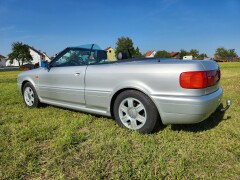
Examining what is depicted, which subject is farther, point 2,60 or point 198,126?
point 2,60

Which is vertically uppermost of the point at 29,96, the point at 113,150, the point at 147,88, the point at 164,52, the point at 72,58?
the point at 164,52

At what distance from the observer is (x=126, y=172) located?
2.10 metres

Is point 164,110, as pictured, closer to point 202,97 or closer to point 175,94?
point 175,94

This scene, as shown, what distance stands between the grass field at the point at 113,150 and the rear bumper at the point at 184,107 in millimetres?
325

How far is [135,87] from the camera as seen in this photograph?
2.89m

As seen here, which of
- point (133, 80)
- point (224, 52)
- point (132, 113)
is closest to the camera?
point (133, 80)

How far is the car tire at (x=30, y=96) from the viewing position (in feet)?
15.1

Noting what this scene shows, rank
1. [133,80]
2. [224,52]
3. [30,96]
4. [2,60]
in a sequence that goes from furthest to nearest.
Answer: [224,52] → [2,60] → [30,96] → [133,80]

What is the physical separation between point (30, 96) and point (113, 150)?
9.79ft

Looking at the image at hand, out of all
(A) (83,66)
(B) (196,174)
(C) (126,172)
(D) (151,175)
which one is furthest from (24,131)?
(B) (196,174)

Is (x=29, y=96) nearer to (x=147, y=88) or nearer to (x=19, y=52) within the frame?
(x=147, y=88)

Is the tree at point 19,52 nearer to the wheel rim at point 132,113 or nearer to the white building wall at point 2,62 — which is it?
the white building wall at point 2,62

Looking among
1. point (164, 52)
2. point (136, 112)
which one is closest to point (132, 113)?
point (136, 112)

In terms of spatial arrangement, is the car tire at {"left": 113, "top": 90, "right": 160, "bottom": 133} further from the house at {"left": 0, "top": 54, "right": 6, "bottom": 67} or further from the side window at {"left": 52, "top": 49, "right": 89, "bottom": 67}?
Result: the house at {"left": 0, "top": 54, "right": 6, "bottom": 67}
